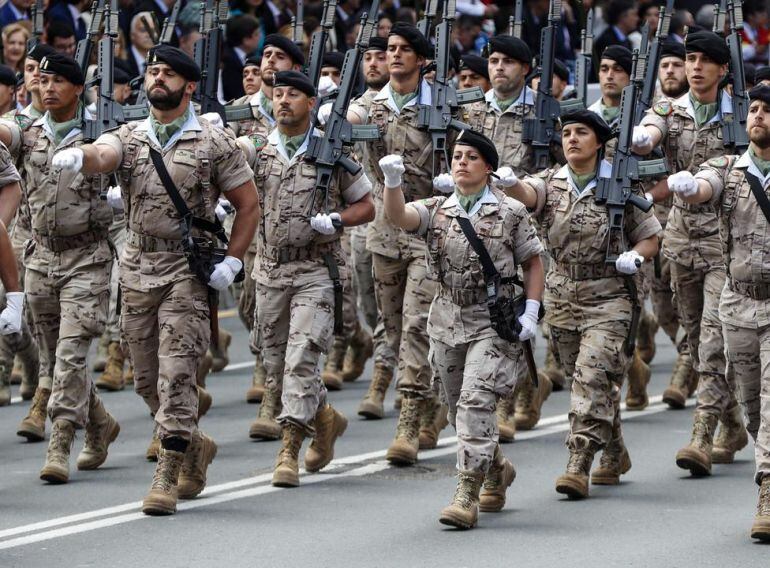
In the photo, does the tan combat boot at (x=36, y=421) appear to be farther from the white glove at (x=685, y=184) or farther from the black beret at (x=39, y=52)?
the white glove at (x=685, y=184)

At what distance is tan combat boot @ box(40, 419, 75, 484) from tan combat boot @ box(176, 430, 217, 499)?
0.82m

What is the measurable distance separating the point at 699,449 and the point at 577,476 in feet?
3.32

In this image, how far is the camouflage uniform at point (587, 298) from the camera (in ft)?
33.0

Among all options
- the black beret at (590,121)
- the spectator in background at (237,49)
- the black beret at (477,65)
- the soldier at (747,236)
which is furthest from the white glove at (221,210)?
the spectator in background at (237,49)

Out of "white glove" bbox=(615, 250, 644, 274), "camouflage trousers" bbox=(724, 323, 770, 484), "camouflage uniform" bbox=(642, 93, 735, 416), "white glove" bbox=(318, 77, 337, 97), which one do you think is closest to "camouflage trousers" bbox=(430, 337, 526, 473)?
"white glove" bbox=(615, 250, 644, 274)

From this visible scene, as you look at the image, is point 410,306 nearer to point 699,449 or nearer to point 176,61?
point 699,449

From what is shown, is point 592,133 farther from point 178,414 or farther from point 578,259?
point 178,414

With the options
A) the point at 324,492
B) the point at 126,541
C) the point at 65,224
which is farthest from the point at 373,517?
the point at 65,224

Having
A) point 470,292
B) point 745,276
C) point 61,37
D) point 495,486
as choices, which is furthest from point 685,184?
point 61,37

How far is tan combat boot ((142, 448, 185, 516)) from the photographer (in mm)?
9477

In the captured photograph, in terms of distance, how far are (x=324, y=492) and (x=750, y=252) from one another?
8.86 ft

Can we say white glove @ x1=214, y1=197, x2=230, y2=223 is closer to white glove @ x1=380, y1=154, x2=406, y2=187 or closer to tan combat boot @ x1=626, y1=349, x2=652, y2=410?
white glove @ x1=380, y1=154, x2=406, y2=187

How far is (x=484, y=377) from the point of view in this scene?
948cm

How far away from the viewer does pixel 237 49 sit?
1781 centimetres
